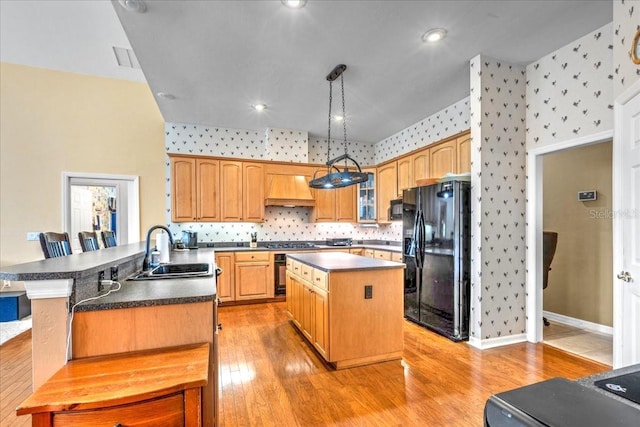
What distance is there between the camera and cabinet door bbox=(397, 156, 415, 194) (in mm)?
Answer: 4543

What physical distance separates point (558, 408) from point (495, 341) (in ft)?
9.78

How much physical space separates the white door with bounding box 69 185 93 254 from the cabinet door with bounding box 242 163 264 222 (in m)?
2.71

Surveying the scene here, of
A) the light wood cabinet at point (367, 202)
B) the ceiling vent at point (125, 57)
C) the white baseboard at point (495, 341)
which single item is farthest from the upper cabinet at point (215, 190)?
the white baseboard at point (495, 341)

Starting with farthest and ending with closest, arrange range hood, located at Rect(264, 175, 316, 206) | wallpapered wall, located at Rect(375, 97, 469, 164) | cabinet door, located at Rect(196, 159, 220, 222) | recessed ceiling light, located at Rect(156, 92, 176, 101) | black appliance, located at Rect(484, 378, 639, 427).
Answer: range hood, located at Rect(264, 175, 316, 206), cabinet door, located at Rect(196, 159, 220, 222), wallpapered wall, located at Rect(375, 97, 469, 164), recessed ceiling light, located at Rect(156, 92, 176, 101), black appliance, located at Rect(484, 378, 639, 427)

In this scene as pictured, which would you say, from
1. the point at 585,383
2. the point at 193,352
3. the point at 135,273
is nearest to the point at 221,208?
the point at 135,273

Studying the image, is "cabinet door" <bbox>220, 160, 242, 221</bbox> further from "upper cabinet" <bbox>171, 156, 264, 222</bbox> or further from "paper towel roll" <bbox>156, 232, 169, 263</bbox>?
"paper towel roll" <bbox>156, 232, 169, 263</bbox>

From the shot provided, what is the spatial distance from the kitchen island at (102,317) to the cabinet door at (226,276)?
3066 mm

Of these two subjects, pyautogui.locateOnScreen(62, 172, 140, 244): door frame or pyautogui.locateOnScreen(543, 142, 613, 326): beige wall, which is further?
pyautogui.locateOnScreen(62, 172, 140, 244): door frame

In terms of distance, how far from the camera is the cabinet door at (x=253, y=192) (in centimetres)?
499

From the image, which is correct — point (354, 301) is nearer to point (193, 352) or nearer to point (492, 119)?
point (193, 352)

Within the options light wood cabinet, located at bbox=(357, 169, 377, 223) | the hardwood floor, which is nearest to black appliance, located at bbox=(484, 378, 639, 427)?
the hardwood floor

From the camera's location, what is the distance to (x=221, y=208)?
4.86m

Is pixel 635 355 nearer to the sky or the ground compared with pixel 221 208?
nearer to the ground

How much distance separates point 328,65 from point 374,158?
11.0 feet
